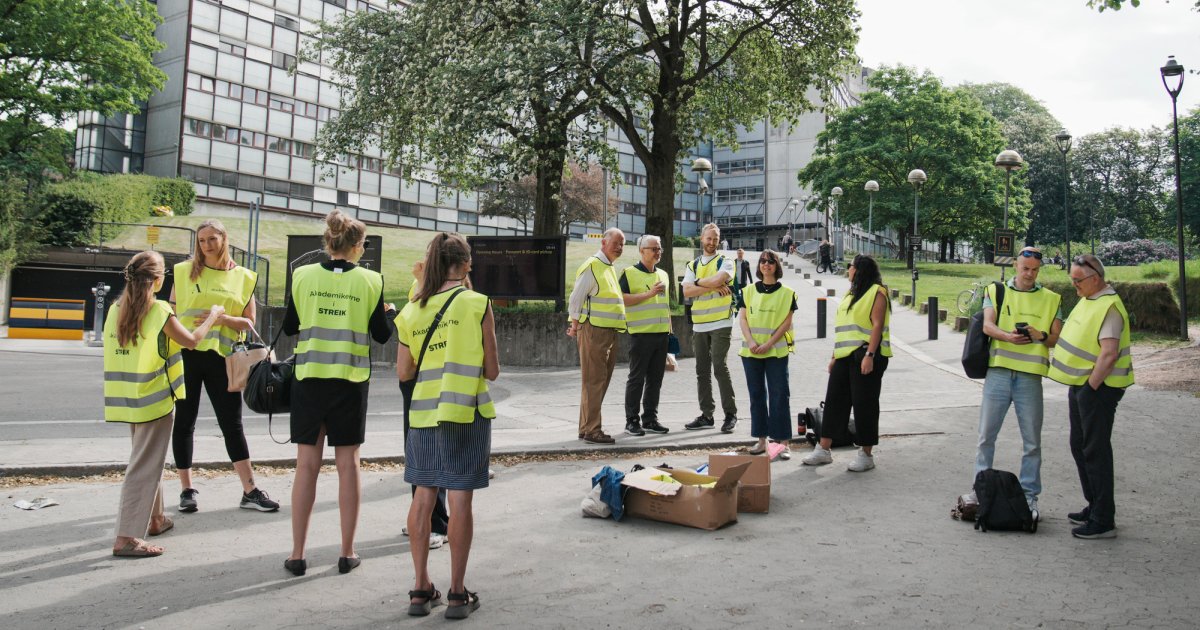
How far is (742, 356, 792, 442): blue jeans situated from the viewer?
25.2ft

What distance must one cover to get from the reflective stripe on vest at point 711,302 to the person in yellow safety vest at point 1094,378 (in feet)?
12.2

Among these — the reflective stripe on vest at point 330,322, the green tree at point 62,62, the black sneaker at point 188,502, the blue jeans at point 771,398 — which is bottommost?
the black sneaker at point 188,502

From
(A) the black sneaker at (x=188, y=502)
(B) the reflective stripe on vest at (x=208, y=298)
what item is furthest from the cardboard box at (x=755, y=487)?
(A) the black sneaker at (x=188, y=502)

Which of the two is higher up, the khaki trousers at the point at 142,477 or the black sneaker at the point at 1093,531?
the khaki trousers at the point at 142,477

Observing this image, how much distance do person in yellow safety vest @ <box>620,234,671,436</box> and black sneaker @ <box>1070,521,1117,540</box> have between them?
4.24 meters

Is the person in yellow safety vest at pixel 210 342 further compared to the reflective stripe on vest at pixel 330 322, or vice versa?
the person in yellow safety vest at pixel 210 342

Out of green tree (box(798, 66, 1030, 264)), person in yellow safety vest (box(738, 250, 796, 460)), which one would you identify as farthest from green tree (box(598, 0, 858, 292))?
green tree (box(798, 66, 1030, 264))

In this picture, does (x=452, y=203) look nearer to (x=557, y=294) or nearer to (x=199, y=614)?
(x=557, y=294)

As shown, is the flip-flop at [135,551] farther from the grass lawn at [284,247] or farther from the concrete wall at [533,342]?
the grass lawn at [284,247]

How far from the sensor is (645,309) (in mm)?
8898

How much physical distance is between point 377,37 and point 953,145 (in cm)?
3723

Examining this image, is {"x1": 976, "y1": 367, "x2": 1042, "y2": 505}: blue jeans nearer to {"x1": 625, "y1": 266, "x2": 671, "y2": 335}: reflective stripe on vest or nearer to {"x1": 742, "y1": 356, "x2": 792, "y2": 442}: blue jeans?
{"x1": 742, "y1": 356, "x2": 792, "y2": 442}: blue jeans

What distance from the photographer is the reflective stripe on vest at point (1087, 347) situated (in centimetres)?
539

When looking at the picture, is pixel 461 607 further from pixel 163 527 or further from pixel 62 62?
pixel 62 62
